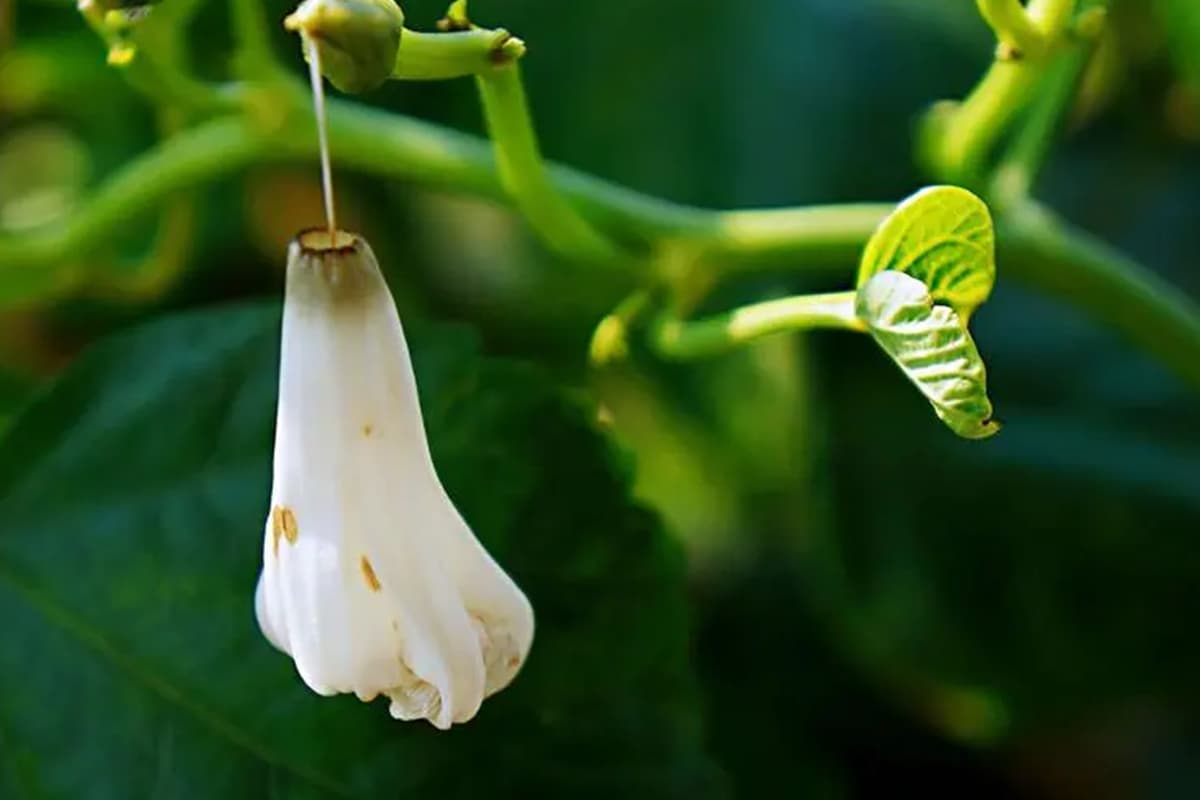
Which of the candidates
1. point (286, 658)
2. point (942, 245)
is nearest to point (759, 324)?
point (942, 245)

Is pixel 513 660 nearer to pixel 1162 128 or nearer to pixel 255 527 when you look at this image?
pixel 255 527

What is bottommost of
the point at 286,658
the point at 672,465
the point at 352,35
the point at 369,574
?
the point at 672,465

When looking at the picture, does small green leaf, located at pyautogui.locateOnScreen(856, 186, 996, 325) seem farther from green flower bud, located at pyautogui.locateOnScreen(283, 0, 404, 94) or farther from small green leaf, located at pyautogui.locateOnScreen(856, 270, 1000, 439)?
green flower bud, located at pyautogui.locateOnScreen(283, 0, 404, 94)

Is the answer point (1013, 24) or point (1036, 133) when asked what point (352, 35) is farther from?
point (1036, 133)

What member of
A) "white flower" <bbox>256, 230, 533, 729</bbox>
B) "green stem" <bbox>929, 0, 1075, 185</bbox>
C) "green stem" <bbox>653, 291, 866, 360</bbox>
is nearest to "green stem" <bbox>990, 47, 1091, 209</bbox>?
"green stem" <bbox>929, 0, 1075, 185</bbox>

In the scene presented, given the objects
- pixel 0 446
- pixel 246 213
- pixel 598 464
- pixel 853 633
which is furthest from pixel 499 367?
pixel 246 213
